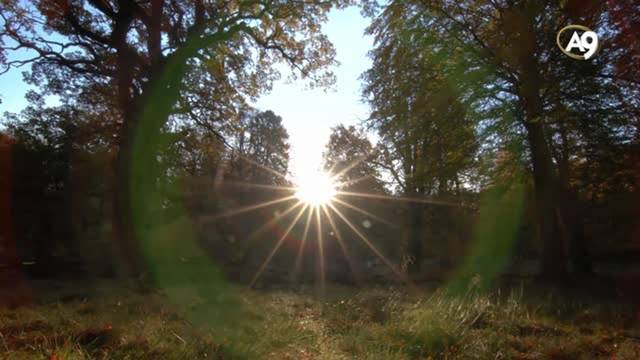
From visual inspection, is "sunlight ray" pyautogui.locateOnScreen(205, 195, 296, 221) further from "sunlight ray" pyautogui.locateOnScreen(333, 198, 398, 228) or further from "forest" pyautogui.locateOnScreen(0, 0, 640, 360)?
"sunlight ray" pyautogui.locateOnScreen(333, 198, 398, 228)

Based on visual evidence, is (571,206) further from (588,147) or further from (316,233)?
(316,233)

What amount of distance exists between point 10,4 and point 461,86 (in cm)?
1456

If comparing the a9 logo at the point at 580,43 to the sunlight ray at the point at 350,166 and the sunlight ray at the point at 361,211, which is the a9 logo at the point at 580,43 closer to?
the sunlight ray at the point at 361,211

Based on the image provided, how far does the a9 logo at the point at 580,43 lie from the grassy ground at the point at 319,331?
778 cm

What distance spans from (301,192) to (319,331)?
2067cm

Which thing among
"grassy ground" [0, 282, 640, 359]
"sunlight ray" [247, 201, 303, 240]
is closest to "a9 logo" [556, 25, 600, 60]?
"grassy ground" [0, 282, 640, 359]

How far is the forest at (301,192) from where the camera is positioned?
21.7ft

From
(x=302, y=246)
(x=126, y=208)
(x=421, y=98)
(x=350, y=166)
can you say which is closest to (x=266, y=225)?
(x=302, y=246)

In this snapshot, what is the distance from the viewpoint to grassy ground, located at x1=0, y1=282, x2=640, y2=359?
17.1 feet

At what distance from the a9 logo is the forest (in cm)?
26

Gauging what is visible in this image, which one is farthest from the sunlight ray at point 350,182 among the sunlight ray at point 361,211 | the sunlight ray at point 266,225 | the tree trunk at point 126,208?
the tree trunk at point 126,208

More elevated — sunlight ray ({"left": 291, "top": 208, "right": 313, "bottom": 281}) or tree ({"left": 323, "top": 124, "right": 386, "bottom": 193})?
tree ({"left": 323, "top": 124, "right": 386, "bottom": 193})

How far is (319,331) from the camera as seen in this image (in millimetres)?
6727

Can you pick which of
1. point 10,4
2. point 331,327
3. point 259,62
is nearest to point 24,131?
point 10,4
